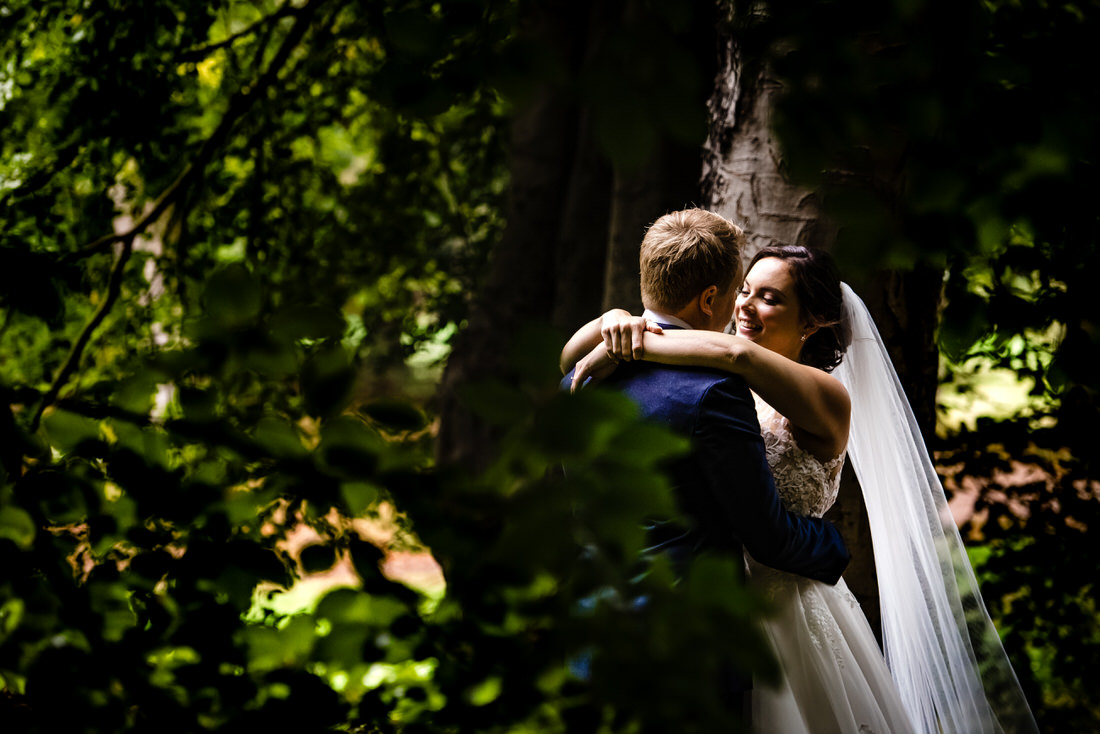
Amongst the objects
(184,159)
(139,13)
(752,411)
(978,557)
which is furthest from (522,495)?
(978,557)

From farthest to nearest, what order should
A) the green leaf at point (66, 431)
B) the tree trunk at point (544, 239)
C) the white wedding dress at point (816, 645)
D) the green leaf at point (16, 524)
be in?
the tree trunk at point (544, 239), the white wedding dress at point (816, 645), the green leaf at point (66, 431), the green leaf at point (16, 524)

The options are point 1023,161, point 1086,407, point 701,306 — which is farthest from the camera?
point 1086,407

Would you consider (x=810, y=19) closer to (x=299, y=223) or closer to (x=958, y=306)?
(x=958, y=306)

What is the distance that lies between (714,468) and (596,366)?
46 cm

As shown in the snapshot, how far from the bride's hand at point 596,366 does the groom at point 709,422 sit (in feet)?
0.09

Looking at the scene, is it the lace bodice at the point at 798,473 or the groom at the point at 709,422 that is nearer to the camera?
the groom at the point at 709,422

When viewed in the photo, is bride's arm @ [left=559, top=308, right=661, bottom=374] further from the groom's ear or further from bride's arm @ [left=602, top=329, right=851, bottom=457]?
the groom's ear

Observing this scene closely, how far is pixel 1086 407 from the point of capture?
3.45m

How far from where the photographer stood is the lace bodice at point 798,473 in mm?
2543

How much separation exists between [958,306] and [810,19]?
24.0 inches

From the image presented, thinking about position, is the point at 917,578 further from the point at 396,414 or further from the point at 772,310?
the point at 396,414

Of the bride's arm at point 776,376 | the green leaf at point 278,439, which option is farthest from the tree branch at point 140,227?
the bride's arm at point 776,376

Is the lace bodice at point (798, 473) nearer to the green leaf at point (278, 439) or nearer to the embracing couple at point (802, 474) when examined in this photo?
the embracing couple at point (802, 474)

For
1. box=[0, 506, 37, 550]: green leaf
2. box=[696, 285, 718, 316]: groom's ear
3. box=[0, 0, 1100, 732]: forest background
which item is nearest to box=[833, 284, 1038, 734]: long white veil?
box=[696, 285, 718, 316]: groom's ear
